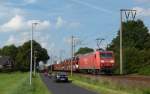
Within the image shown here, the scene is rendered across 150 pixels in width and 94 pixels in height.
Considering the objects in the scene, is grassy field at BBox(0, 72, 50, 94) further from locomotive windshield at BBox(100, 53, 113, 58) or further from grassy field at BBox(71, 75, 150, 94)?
locomotive windshield at BBox(100, 53, 113, 58)

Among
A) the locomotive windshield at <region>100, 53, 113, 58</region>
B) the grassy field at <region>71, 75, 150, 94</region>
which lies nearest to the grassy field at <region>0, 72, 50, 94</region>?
the grassy field at <region>71, 75, 150, 94</region>

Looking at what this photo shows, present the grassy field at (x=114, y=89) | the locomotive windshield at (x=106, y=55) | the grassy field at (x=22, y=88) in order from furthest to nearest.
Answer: the locomotive windshield at (x=106, y=55), the grassy field at (x=22, y=88), the grassy field at (x=114, y=89)

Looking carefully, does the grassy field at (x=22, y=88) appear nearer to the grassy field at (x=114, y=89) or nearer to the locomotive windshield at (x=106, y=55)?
the grassy field at (x=114, y=89)

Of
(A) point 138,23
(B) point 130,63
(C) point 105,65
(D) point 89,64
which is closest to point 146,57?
(B) point 130,63

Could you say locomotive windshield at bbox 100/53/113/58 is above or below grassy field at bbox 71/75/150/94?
above

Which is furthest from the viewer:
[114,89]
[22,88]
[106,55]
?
[106,55]

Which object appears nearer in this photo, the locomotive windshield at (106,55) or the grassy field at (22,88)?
the grassy field at (22,88)

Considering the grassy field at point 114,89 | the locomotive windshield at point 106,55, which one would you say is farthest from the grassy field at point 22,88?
the locomotive windshield at point 106,55

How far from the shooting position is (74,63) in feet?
353

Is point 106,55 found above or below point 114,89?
above

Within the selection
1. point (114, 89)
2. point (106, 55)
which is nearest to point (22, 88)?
point (114, 89)

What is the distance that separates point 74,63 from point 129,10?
34544mm

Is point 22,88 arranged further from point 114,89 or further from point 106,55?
point 106,55

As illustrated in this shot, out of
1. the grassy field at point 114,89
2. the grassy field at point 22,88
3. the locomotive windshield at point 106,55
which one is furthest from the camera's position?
the locomotive windshield at point 106,55
